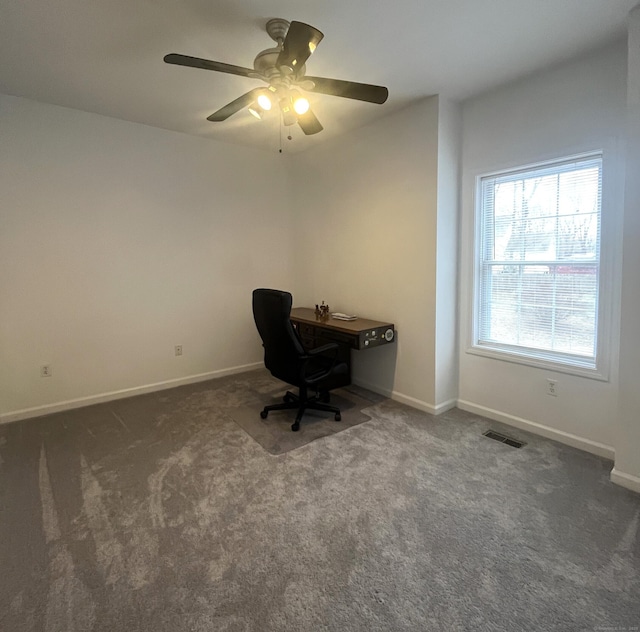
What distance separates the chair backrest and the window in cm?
162

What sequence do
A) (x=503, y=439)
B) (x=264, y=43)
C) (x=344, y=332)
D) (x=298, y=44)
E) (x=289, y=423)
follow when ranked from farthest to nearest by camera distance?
(x=344, y=332) < (x=289, y=423) < (x=503, y=439) < (x=264, y=43) < (x=298, y=44)

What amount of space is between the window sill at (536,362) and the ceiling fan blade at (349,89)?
7.04ft

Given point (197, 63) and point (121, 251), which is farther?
point (121, 251)

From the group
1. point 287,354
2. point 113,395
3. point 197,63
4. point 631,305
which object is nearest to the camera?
point 197,63

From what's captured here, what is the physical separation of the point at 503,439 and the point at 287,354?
177 cm

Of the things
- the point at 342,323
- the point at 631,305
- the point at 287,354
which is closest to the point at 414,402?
the point at 342,323

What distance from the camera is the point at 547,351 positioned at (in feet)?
9.44

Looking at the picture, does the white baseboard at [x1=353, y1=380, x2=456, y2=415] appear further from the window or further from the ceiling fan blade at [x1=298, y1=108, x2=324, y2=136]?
the ceiling fan blade at [x1=298, y1=108, x2=324, y2=136]

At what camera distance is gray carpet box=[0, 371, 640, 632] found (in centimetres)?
147

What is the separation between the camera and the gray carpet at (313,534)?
147cm

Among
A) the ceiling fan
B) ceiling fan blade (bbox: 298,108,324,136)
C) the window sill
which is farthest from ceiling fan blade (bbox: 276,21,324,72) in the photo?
the window sill

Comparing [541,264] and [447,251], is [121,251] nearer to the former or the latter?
[447,251]

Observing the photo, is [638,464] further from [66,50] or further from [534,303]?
[66,50]

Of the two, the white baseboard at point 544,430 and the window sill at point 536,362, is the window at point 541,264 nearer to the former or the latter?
the window sill at point 536,362
